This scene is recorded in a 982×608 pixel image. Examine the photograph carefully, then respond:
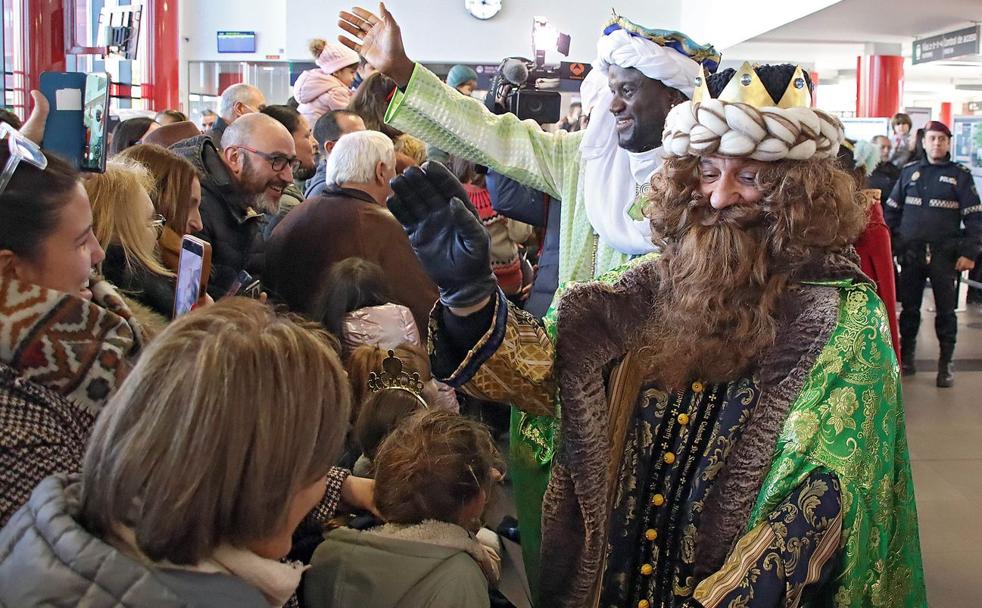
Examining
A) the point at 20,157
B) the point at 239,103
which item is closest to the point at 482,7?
the point at 239,103

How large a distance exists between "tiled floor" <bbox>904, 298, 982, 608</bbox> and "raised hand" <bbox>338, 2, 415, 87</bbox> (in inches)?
98.5

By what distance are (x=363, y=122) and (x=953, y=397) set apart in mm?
4105

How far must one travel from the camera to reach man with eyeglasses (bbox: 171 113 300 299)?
3.10 metres

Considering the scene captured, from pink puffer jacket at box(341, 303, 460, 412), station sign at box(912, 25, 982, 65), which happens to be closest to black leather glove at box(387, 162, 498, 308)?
pink puffer jacket at box(341, 303, 460, 412)

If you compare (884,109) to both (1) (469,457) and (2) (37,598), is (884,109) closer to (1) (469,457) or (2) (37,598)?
(1) (469,457)

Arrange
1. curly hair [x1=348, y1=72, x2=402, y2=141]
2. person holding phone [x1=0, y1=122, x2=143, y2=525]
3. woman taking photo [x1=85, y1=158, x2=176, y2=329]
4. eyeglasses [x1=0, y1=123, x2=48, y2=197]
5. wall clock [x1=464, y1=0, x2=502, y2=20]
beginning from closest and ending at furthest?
person holding phone [x1=0, y1=122, x2=143, y2=525] < eyeglasses [x1=0, y1=123, x2=48, y2=197] < woman taking photo [x1=85, y1=158, x2=176, y2=329] < curly hair [x1=348, y1=72, x2=402, y2=141] < wall clock [x1=464, y1=0, x2=502, y2=20]

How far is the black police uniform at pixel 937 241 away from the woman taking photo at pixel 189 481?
6.35m

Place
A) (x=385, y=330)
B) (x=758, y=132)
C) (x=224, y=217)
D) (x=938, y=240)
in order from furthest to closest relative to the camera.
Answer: (x=938, y=240)
(x=224, y=217)
(x=385, y=330)
(x=758, y=132)

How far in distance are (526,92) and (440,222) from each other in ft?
7.58

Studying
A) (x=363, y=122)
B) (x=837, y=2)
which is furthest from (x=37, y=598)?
(x=837, y=2)

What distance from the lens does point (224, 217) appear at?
319 cm

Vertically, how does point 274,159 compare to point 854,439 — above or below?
above

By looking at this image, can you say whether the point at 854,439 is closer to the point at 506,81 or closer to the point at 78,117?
the point at 78,117

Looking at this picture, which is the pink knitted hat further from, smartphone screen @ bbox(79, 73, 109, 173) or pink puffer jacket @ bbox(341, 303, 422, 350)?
smartphone screen @ bbox(79, 73, 109, 173)
